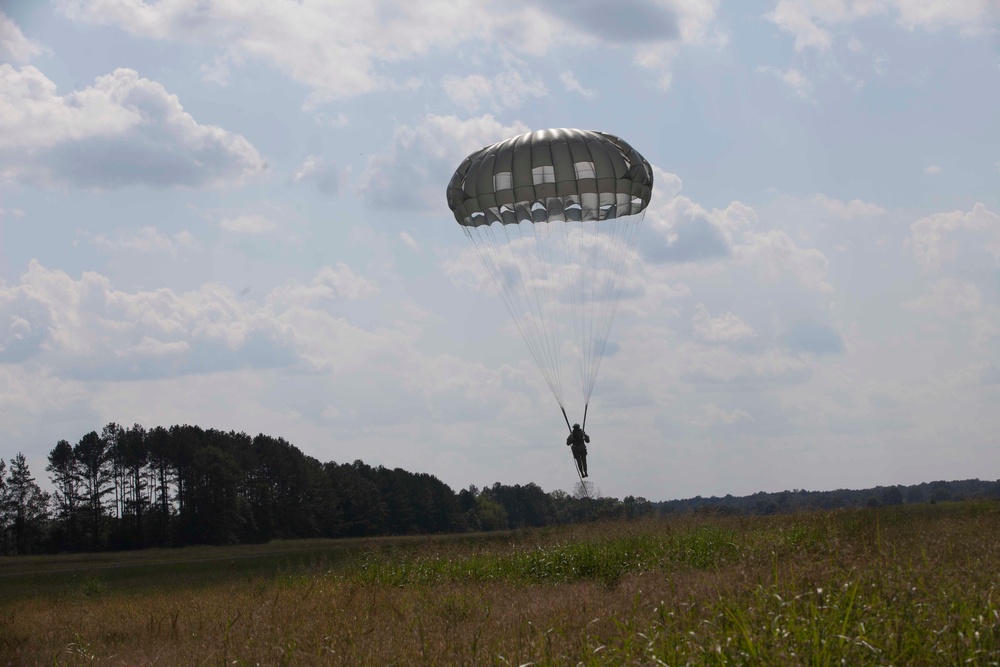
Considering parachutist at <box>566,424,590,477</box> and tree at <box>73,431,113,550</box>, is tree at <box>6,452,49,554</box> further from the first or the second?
parachutist at <box>566,424,590,477</box>

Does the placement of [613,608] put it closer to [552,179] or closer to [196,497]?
[552,179]

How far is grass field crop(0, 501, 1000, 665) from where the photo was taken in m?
5.73

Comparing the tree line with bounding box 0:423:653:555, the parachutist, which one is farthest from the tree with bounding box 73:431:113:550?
the parachutist

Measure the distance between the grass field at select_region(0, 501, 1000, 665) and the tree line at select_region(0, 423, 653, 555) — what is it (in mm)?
48823

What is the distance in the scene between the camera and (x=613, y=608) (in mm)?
Answer: 8219

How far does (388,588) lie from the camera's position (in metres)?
12.4

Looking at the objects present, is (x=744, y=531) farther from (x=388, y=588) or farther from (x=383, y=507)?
(x=383, y=507)

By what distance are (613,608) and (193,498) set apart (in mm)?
72724

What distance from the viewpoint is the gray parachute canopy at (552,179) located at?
1842 centimetres

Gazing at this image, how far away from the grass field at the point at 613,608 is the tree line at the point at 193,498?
48.8m

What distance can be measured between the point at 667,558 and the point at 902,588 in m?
5.50

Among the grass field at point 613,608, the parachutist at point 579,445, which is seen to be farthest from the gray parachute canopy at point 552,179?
the grass field at point 613,608

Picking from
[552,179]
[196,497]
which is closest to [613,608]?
[552,179]

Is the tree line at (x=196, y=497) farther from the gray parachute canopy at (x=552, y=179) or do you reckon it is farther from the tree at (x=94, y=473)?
the gray parachute canopy at (x=552, y=179)
